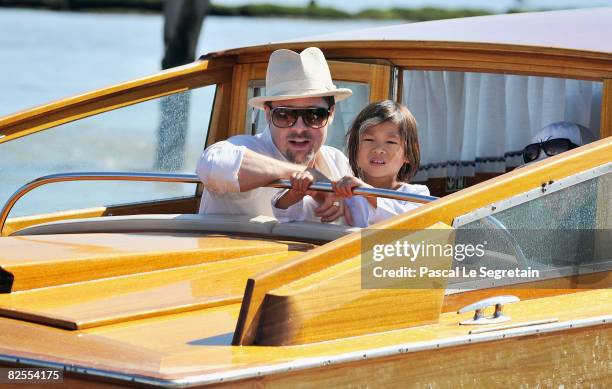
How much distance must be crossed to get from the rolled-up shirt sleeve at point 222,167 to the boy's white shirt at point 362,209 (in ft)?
0.69

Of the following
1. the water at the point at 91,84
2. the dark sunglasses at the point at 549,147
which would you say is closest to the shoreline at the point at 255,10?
the water at the point at 91,84

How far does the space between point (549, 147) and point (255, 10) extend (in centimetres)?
3400

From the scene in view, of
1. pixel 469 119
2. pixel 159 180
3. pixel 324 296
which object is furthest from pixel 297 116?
pixel 469 119

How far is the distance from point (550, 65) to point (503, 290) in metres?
1.45

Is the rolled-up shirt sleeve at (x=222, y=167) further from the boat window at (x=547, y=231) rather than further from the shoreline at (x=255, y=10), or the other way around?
the shoreline at (x=255, y=10)

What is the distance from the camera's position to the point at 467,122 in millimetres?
6539

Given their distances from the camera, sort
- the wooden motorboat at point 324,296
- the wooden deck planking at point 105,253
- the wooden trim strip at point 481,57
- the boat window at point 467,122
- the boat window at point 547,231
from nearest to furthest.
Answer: the wooden motorboat at point 324,296 → the boat window at point 547,231 → the wooden deck planking at point 105,253 → the wooden trim strip at point 481,57 → the boat window at point 467,122

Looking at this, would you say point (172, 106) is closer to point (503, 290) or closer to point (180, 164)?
point (180, 164)

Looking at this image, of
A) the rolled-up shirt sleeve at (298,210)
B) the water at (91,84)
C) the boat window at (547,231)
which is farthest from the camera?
the water at (91,84)

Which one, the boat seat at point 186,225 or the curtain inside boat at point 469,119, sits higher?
the curtain inside boat at point 469,119

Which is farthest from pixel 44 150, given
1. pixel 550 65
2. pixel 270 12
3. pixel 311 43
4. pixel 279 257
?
pixel 270 12

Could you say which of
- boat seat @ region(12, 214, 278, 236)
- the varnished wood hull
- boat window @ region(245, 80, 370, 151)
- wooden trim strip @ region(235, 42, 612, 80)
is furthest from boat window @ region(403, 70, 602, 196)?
the varnished wood hull

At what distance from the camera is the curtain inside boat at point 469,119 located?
6.43 m

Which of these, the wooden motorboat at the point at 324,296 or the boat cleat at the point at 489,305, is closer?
the wooden motorboat at the point at 324,296
